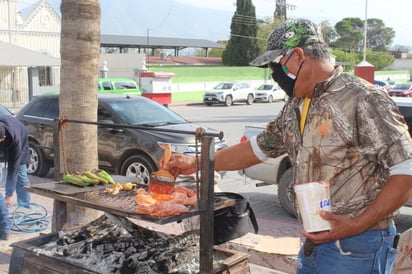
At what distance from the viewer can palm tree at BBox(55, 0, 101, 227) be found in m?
4.63

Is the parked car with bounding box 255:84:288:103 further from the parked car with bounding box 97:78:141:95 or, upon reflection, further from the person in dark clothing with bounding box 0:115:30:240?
the person in dark clothing with bounding box 0:115:30:240

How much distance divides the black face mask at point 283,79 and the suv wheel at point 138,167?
6.10 m

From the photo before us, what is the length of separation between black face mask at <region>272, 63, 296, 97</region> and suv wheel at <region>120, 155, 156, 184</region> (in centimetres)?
610

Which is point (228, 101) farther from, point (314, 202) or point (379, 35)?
point (379, 35)

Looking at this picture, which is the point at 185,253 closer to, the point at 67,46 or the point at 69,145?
the point at 69,145

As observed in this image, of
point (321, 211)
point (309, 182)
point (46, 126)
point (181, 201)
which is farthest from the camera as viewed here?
point (46, 126)

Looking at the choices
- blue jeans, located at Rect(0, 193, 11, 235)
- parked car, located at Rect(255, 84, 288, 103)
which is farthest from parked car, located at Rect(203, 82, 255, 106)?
blue jeans, located at Rect(0, 193, 11, 235)

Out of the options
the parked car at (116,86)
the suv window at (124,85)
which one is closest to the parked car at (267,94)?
the suv window at (124,85)

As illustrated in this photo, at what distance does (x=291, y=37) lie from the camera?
98.7 inches

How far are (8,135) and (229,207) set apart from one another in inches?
138

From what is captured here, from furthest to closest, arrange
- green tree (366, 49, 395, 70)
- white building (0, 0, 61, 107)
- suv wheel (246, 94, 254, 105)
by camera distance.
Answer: green tree (366, 49, 395, 70)
suv wheel (246, 94, 254, 105)
white building (0, 0, 61, 107)

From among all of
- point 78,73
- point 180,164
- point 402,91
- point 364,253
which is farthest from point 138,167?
point 402,91

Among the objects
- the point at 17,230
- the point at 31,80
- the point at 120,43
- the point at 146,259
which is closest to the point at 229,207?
the point at 146,259

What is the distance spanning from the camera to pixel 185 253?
12.4ft
